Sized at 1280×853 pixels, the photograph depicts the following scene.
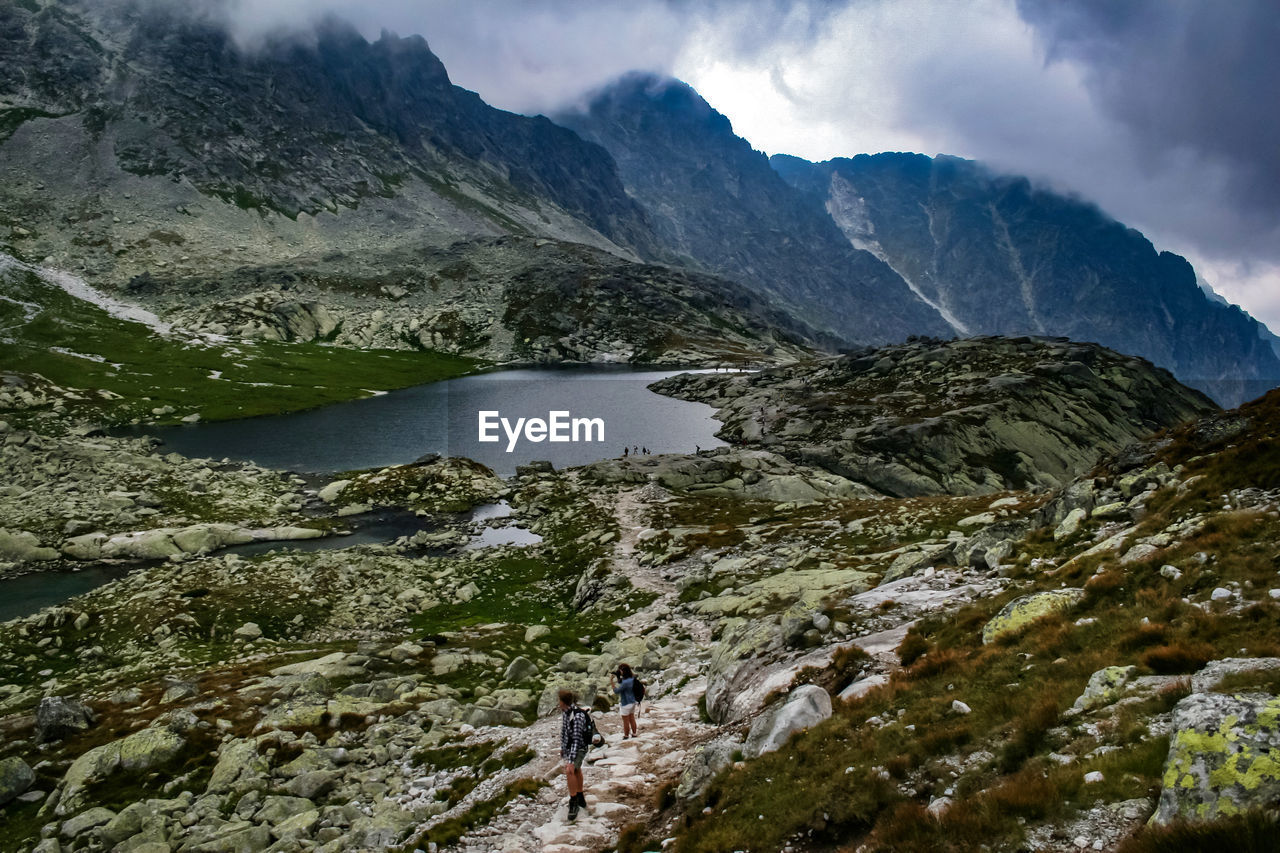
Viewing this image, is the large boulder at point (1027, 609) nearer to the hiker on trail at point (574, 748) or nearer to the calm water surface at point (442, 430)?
the hiker on trail at point (574, 748)

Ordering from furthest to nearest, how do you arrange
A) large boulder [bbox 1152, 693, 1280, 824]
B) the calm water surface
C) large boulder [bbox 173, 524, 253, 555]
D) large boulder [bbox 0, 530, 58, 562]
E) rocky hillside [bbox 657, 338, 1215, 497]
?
1. the calm water surface
2. rocky hillside [bbox 657, 338, 1215, 497]
3. large boulder [bbox 173, 524, 253, 555]
4. large boulder [bbox 0, 530, 58, 562]
5. large boulder [bbox 1152, 693, 1280, 824]

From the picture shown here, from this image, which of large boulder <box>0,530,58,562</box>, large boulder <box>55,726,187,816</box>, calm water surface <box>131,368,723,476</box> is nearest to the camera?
large boulder <box>55,726,187,816</box>

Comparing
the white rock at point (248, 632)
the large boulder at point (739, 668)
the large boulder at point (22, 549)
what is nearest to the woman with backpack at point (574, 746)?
the large boulder at point (739, 668)

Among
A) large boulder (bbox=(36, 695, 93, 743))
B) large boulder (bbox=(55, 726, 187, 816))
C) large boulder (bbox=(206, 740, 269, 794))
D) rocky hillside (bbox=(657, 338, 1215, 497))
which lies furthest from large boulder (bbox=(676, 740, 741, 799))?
rocky hillside (bbox=(657, 338, 1215, 497))

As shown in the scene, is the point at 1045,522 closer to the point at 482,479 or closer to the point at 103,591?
the point at 103,591

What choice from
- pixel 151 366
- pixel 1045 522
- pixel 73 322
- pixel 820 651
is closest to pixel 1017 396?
pixel 1045 522

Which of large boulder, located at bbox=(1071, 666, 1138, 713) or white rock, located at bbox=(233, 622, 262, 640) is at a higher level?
large boulder, located at bbox=(1071, 666, 1138, 713)

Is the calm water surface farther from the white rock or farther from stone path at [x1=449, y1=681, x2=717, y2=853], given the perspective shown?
stone path at [x1=449, y1=681, x2=717, y2=853]
